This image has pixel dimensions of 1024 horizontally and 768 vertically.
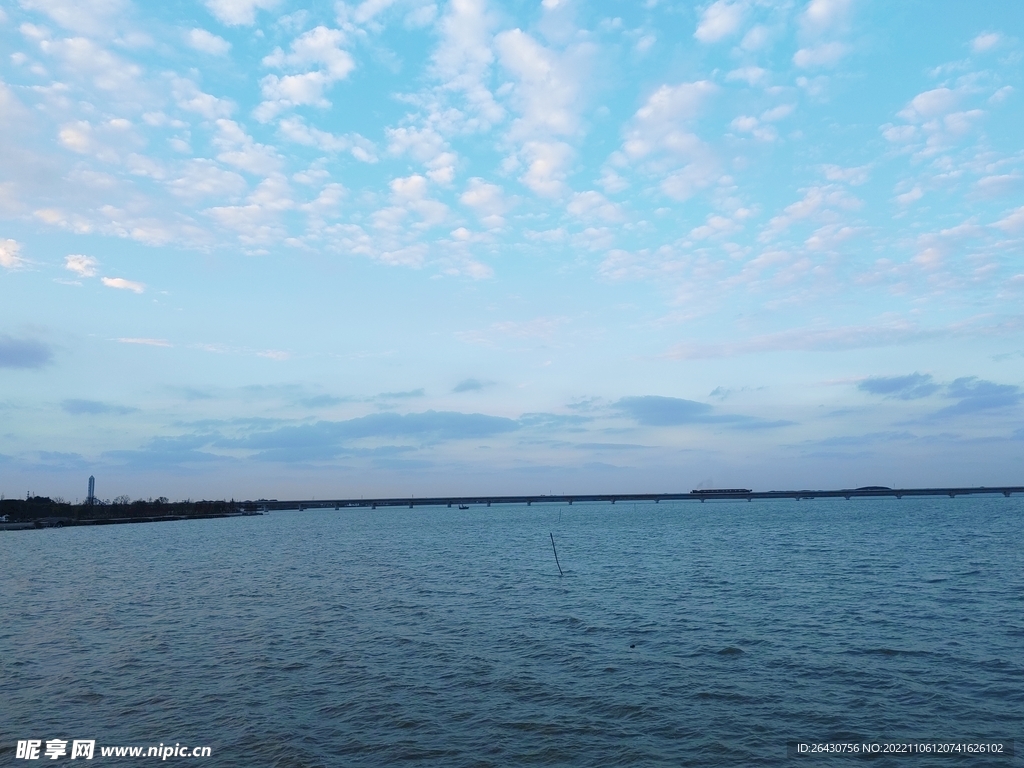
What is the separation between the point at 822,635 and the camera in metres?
32.4

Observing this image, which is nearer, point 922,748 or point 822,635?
point 922,748

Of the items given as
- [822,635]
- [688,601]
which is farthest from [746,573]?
[822,635]

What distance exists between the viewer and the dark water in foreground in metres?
20.3

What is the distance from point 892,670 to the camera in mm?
26172

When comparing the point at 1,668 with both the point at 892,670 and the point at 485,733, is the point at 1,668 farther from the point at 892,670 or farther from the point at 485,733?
the point at 892,670

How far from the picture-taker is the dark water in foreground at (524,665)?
66.5ft

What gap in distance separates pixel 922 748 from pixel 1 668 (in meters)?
35.1

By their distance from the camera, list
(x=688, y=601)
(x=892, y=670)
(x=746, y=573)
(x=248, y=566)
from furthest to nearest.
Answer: (x=248, y=566) < (x=746, y=573) < (x=688, y=601) < (x=892, y=670)

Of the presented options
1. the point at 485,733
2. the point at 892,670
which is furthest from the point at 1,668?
the point at 892,670

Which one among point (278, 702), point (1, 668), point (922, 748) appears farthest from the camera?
point (1, 668)

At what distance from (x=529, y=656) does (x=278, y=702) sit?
10.8 meters

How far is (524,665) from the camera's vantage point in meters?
28.2

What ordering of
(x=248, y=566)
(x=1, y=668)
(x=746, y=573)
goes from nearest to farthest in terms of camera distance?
1. (x=1, y=668)
2. (x=746, y=573)
3. (x=248, y=566)

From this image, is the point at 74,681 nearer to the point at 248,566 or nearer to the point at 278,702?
the point at 278,702
